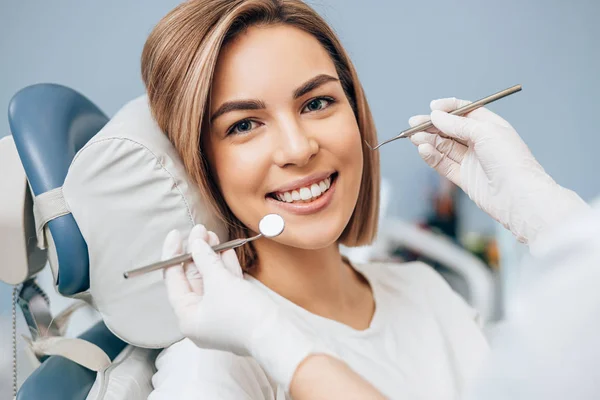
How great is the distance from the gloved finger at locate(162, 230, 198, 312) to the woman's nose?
234mm

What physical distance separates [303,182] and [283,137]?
0.09 m

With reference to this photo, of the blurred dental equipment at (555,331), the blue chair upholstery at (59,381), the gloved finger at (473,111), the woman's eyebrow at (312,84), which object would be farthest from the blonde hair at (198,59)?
the blurred dental equipment at (555,331)

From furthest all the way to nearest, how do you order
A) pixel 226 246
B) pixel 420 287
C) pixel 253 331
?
pixel 420 287 → pixel 226 246 → pixel 253 331

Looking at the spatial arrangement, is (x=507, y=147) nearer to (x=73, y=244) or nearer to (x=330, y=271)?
(x=330, y=271)

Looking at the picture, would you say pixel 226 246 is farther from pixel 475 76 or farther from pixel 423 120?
pixel 475 76

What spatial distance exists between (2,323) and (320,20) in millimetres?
858

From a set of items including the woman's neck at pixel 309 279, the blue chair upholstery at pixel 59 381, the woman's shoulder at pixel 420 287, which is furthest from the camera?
the woman's shoulder at pixel 420 287

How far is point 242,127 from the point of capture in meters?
1.09

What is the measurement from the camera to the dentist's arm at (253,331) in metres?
0.74

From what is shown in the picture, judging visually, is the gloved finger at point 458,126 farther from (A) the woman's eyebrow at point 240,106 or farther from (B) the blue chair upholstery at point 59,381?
(B) the blue chair upholstery at point 59,381

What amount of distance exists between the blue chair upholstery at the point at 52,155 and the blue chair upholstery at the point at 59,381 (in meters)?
0.13

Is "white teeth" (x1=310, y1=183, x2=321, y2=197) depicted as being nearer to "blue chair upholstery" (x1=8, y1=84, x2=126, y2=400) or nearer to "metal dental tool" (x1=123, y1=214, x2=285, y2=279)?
"metal dental tool" (x1=123, y1=214, x2=285, y2=279)

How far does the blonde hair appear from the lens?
41.4 inches

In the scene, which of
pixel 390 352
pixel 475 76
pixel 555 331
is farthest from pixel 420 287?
pixel 475 76
